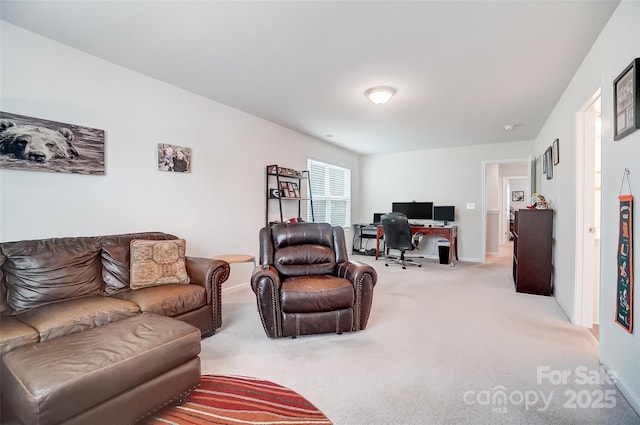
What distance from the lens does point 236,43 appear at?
2508 mm

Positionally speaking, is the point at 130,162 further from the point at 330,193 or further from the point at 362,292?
the point at 330,193

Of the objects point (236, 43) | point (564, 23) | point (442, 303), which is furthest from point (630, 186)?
point (236, 43)

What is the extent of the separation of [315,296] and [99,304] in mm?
1557

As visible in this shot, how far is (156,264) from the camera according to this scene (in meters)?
2.69

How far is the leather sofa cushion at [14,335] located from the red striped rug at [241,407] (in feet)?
2.66

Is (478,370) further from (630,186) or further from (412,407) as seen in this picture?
(630,186)

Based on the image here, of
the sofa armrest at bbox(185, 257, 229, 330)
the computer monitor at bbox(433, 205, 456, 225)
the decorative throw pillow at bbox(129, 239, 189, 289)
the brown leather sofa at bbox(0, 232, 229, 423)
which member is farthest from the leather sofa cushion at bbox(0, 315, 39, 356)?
the computer monitor at bbox(433, 205, 456, 225)

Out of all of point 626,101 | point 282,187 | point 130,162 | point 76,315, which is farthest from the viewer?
point 282,187

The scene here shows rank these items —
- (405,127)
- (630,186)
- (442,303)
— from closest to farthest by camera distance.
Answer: (630,186) < (442,303) < (405,127)

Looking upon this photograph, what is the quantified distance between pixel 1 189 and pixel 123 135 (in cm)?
101

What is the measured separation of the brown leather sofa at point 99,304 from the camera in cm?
163

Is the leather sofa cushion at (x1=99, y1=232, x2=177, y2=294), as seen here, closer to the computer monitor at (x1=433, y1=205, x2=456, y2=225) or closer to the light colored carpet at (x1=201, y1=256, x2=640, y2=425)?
the light colored carpet at (x1=201, y1=256, x2=640, y2=425)

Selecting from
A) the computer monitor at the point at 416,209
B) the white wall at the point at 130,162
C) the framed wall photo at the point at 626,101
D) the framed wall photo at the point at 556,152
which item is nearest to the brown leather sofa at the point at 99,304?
the white wall at the point at 130,162

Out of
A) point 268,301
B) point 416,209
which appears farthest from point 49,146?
point 416,209
